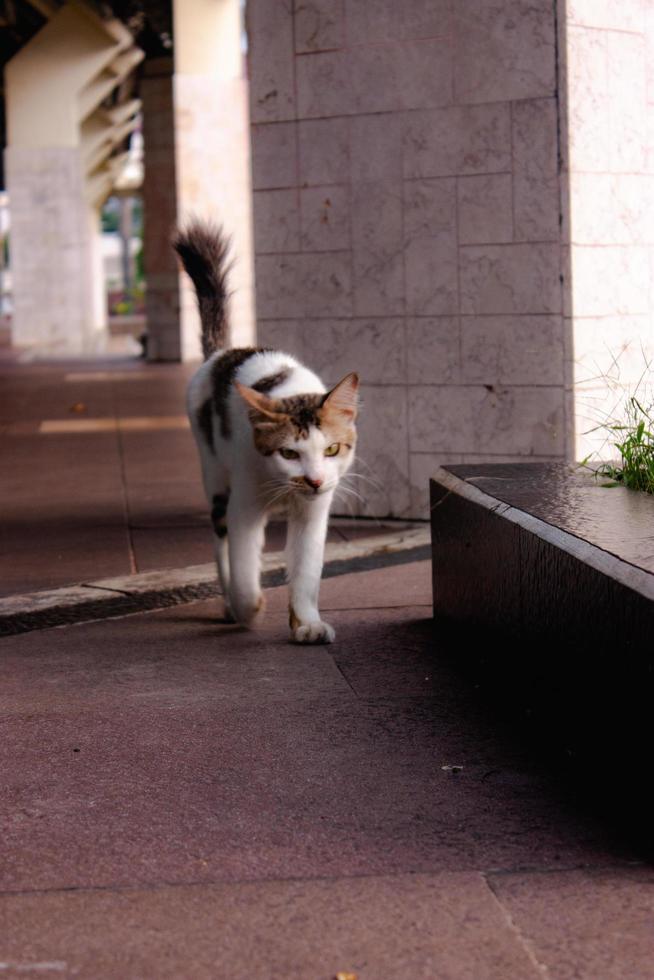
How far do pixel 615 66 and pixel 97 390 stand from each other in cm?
→ 1289

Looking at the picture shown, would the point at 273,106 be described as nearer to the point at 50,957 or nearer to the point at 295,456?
the point at 295,456

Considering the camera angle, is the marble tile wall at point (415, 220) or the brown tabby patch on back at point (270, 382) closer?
the brown tabby patch on back at point (270, 382)

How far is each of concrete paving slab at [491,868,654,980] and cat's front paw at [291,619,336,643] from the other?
2289mm

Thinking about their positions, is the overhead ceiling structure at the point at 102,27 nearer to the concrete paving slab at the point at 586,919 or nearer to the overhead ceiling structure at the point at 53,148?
the overhead ceiling structure at the point at 53,148

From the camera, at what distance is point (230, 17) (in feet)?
83.3

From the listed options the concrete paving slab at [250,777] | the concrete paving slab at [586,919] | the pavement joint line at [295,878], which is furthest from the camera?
the concrete paving slab at [250,777]

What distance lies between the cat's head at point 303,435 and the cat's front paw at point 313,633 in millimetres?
553

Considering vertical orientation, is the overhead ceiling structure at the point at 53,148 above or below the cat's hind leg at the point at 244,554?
above

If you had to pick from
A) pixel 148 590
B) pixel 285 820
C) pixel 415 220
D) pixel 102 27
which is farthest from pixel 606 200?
pixel 102 27

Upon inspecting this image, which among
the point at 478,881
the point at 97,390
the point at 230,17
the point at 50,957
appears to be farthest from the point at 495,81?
the point at 230,17

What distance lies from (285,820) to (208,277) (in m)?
3.27

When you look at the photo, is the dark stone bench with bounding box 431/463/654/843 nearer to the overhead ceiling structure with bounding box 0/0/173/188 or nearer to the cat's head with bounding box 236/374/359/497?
the cat's head with bounding box 236/374/359/497

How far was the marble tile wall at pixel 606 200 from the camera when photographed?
7457 millimetres

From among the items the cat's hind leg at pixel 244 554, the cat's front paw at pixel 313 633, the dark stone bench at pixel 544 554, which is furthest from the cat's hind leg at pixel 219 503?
Result: the dark stone bench at pixel 544 554
